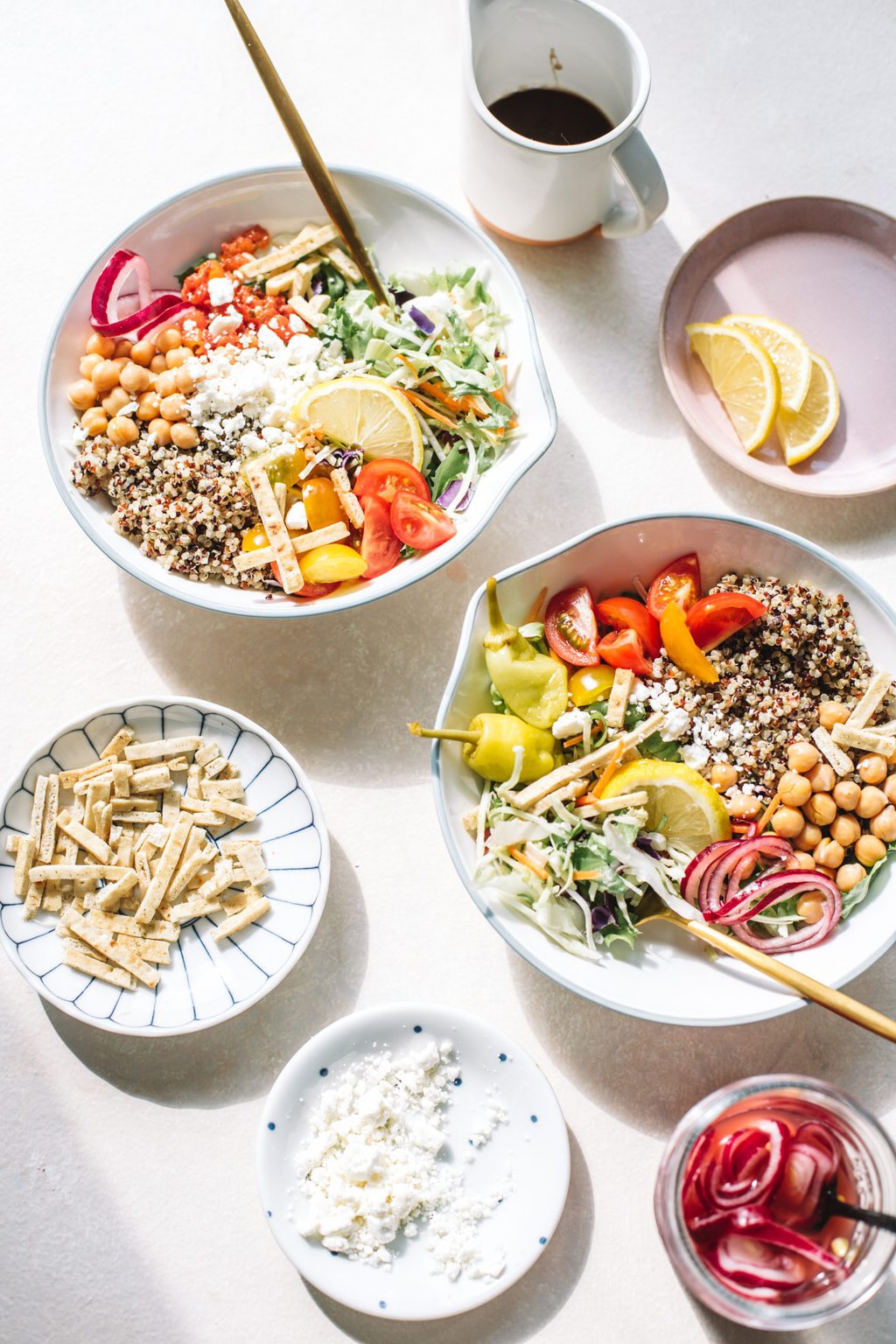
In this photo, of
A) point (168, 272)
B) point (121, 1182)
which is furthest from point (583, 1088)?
point (168, 272)

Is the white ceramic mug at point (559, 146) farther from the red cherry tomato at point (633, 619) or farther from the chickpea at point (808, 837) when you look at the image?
the chickpea at point (808, 837)

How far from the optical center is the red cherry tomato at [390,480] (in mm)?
1638

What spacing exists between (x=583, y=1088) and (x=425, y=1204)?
1.04 ft

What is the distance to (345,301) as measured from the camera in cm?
171

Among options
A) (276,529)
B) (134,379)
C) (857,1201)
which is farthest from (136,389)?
(857,1201)

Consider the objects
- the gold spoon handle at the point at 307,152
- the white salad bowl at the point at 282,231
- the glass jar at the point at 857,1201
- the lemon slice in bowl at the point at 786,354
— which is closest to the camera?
the glass jar at the point at 857,1201

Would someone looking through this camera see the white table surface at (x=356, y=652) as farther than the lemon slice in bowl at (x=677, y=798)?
Yes

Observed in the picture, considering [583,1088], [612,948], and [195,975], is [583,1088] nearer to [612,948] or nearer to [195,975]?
[612,948]

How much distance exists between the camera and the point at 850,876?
1.59 meters

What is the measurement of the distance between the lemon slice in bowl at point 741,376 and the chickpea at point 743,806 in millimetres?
586

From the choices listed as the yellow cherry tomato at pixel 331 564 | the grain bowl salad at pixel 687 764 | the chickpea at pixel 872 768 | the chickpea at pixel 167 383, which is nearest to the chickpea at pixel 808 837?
the grain bowl salad at pixel 687 764

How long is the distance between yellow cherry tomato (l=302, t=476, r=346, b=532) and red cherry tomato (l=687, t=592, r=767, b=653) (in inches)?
22.3

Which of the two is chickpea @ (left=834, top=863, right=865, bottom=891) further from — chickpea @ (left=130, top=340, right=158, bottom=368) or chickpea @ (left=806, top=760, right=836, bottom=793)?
chickpea @ (left=130, top=340, right=158, bottom=368)

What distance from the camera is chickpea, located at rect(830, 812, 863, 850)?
161cm
